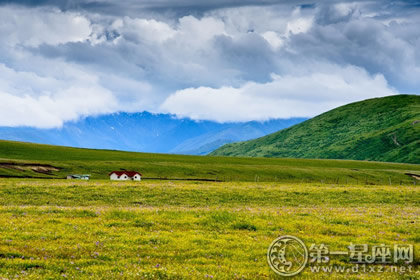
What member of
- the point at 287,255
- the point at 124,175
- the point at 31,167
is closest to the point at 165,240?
the point at 287,255

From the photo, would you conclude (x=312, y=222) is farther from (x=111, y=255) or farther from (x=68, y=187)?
Answer: (x=68, y=187)

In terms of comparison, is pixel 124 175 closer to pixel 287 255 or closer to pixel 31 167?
pixel 31 167

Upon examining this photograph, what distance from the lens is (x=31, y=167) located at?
3871 inches

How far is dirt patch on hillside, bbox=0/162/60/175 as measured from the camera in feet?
312

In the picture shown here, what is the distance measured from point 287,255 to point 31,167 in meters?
98.6

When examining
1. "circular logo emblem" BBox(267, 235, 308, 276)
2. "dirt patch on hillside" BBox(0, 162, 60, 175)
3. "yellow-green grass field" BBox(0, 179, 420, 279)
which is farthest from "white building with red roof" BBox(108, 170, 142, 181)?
"circular logo emblem" BBox(267, 235, 308, 276)

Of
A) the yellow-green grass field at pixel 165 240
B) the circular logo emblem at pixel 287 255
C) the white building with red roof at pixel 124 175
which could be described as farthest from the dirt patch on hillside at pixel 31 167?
the circular logo emblem at pixel 287 255

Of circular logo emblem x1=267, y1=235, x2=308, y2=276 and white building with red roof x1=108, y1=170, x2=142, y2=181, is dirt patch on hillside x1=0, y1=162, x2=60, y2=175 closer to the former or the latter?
white building with red roof x1=108, y1=170, x2=142, y2=181

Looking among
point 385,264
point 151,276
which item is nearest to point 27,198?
point 151,276

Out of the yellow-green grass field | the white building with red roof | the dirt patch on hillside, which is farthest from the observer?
the white building with red roof

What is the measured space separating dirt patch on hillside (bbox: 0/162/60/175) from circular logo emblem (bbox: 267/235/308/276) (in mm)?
92694

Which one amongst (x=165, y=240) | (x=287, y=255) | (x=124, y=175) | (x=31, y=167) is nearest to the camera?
(x=287, y=255)

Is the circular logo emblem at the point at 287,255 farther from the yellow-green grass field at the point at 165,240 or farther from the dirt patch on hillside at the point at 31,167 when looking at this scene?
the dirt patch on hillside at the point at 31,167

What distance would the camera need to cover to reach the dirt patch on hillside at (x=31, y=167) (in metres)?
95.0
